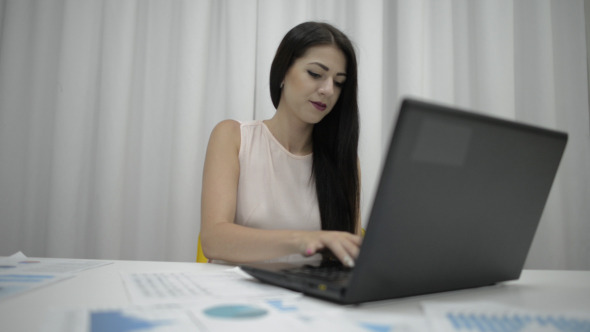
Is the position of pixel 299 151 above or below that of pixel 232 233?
above

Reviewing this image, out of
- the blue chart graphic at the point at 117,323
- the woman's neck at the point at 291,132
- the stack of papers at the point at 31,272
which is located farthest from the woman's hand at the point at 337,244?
the woman's neck at the point at 291,132

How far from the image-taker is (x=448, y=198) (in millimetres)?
457

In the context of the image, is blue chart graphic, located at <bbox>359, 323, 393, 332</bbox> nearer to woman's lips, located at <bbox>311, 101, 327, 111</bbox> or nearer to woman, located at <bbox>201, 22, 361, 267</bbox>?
woman, located at <bbox>201, 22, 361, 267</bbox>

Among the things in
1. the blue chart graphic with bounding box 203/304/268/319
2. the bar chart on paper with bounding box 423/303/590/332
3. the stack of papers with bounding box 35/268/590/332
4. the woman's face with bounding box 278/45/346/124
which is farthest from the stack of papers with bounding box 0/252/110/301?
the woman's face with bounding box 278/45/346/124

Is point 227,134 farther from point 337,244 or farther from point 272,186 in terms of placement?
point 337,244

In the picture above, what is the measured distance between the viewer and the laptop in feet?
1.32

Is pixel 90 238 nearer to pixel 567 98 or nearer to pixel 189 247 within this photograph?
pixel 189 247

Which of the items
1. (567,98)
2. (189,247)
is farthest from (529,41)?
(189,247)

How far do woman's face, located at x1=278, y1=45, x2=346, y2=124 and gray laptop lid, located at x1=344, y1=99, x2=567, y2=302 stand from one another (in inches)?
30.9

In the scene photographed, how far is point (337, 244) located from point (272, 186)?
756 millimetres

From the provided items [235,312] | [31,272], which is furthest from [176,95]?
[235,312]

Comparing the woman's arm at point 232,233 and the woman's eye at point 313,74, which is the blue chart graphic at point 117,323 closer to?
the woman's arm at point 232,233

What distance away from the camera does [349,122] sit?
1.40 meters

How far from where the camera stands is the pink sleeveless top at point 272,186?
1.27 meters
